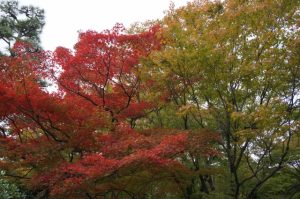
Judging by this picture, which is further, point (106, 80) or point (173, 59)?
point (106, 80)

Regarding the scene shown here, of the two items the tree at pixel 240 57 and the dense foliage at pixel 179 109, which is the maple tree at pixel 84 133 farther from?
the tree at pixel 240 57

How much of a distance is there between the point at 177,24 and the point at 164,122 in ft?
19.3

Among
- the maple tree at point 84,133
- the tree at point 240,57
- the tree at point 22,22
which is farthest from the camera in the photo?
the tree at point 22,22

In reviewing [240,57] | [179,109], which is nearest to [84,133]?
[179,109]

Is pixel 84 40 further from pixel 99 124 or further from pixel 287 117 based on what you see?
pixel 287 117

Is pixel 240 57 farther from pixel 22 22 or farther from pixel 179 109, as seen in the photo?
pixel 22 22

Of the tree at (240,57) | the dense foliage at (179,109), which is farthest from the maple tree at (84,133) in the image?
the tree at (240,57)

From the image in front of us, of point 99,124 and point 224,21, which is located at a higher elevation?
point 224,21

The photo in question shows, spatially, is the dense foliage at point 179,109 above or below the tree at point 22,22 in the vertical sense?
below

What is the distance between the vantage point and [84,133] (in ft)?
36.1

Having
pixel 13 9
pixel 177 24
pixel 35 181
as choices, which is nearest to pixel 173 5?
pixel 177 24

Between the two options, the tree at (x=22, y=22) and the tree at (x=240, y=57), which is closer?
the tree at (x=240, y=57)

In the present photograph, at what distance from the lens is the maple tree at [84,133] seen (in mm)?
10117

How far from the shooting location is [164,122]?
1620 cm
